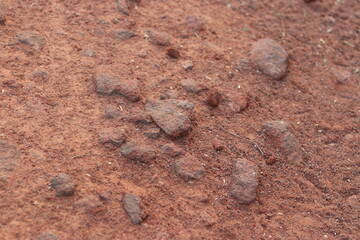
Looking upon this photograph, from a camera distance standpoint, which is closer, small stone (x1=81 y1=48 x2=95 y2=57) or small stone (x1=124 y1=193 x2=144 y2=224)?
small stone (x1=124 y1=193 x2=144 y2=224)

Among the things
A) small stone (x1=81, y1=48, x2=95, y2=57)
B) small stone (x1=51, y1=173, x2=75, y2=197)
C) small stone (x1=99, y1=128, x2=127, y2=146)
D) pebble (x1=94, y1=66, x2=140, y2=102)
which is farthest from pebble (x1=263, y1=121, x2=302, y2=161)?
small stone (x1=51, y1=173, x2=75, y2=197)

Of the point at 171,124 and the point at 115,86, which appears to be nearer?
A: the point at 171,124

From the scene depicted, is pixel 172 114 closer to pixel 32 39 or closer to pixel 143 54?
pixel 143 54

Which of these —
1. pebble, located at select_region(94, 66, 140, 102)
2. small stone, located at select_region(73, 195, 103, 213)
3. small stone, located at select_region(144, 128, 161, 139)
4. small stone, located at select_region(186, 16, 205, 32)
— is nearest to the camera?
small stone, located at select_region(73, 195, 103, 213)

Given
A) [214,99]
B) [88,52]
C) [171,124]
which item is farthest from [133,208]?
[88,52]

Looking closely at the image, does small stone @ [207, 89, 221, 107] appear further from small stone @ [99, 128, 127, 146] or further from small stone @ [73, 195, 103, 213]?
small stone @ [73, 195, 103, 213]

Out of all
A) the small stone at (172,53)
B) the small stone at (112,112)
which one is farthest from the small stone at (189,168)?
the small stone at (172,53)

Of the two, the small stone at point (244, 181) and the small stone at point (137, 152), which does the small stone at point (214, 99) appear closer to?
the small stone at point (244, 181)
